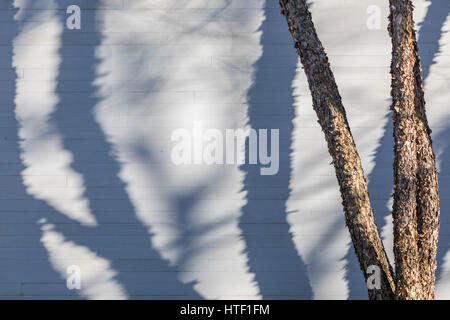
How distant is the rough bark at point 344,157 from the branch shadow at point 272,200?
3.91 ft

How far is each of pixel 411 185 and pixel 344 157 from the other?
0.39 metres

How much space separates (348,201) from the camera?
2.54 meters

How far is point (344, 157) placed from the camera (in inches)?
99.9

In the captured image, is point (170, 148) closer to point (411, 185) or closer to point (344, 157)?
point (344, 157)

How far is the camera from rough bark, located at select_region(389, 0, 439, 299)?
2.46 metres

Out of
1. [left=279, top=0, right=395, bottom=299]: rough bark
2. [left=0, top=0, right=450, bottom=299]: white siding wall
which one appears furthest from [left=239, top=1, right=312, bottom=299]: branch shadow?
[left=279, top=0, right=395, bottom=299]: rough bark

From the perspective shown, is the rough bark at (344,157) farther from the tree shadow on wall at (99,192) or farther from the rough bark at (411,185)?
the tree shadow on wall at (99,192)

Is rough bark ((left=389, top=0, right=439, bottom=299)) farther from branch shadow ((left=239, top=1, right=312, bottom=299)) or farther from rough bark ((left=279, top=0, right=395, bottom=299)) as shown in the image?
branch shadow ((left=239, top=1, right=312, bottom=299))

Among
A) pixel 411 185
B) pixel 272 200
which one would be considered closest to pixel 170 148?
pixel 272 200

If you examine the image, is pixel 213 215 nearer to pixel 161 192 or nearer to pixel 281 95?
pixel 161 192

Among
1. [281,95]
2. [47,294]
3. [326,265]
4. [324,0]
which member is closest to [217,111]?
[281,95]

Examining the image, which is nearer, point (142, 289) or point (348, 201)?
point (348, 201)

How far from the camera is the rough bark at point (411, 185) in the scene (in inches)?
97.0

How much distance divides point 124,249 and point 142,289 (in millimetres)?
376
